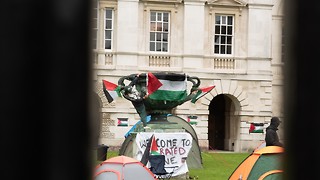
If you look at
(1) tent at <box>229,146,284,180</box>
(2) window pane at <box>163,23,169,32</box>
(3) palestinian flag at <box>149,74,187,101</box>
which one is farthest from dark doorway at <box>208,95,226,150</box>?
(1) tent at <box>229,146,284,180</box>

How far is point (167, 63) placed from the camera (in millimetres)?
23844

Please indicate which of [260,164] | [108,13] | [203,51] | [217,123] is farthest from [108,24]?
[260,164]

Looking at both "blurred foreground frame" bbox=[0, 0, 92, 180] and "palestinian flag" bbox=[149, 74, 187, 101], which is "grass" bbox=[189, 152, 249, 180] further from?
"blurred foreground frame" bbox=[0, 0, 92, 180]

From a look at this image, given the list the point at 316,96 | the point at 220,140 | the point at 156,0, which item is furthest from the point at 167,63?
the point at 316,96

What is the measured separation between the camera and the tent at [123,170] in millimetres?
8711

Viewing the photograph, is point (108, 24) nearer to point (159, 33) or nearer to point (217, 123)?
point (159, 33)

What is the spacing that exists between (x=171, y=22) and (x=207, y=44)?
1.67 m

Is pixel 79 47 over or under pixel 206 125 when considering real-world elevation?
over

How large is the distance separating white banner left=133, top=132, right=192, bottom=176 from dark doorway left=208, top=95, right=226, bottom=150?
42.7 feet

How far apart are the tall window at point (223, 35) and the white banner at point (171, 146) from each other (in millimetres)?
11989

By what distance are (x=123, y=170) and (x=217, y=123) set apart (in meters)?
17.8

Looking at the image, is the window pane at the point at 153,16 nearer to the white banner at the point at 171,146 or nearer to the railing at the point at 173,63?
the railing at the point at 173,63

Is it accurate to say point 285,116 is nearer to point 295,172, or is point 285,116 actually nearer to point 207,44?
point 295,172

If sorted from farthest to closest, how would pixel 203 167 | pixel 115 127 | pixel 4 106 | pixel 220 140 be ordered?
pixel 220 140
pixel 115 127
pixel 203 167
pixel 4 106
